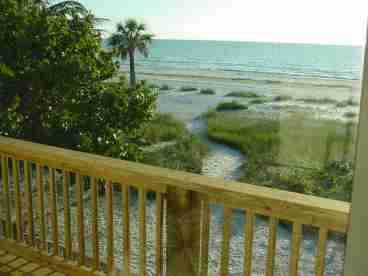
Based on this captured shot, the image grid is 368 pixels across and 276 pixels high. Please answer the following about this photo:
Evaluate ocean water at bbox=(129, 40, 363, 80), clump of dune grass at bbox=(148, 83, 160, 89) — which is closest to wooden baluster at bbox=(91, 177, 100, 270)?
ocean water at bbox=(129, 40, 363, 80)

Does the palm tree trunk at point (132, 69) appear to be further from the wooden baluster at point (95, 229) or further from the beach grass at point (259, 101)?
the wooden baluster at point (95, 229)

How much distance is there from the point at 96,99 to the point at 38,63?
0.73 m

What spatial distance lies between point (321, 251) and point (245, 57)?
166cm

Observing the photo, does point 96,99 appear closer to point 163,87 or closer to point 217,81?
point 163,87

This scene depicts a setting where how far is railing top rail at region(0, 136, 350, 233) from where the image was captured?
117 centimetres

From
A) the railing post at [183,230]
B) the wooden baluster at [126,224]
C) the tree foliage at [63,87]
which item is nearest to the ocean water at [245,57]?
the railing post at [183,230]

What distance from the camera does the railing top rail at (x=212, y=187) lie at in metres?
1.17

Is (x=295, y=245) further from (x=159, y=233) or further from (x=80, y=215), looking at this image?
(x=80, y=215)

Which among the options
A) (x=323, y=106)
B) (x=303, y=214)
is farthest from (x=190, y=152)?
(x=303, y=214)

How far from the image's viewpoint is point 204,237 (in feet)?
4.69

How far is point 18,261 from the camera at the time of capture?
2.02 meters

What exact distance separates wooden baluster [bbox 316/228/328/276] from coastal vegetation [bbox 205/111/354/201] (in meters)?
0.12

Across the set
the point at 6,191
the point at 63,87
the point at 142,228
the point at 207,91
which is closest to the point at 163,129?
the point at 207,91

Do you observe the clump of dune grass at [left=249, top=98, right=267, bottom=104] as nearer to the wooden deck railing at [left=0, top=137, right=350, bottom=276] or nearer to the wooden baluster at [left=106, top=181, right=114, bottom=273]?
the wooden deck railing at [left=0, top=137, right=350, bottom=276]
